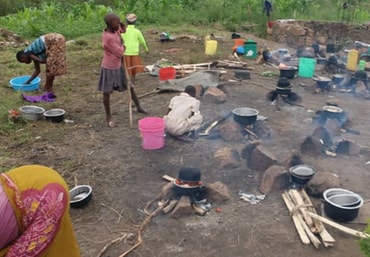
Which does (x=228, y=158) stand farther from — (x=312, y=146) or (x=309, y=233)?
(x=309, y=233)

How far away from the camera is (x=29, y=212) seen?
2.00m

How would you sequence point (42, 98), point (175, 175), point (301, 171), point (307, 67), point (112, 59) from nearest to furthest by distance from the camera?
point (301, 171) < point (175, 175) < point (112, 59) < point (42, 98) < point (307, 67)

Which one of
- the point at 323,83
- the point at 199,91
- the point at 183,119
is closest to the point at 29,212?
the point at 183,119

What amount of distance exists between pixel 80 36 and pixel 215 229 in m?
11.7

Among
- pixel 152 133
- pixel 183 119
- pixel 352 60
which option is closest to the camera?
pixel 152 133

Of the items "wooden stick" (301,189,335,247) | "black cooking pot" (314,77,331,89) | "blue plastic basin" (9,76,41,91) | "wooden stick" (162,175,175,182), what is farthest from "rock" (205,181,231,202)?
"blue plastic basin" (9,76,41,91)

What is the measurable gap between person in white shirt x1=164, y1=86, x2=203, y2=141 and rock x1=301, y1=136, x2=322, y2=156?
5.36ft

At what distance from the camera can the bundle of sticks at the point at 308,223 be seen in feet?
13.2

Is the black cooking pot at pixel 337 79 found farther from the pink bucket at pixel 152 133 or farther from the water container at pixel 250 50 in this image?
the pink bucket at pixel 152 133

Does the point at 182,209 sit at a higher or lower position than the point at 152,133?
lower

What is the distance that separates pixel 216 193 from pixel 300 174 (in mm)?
1014

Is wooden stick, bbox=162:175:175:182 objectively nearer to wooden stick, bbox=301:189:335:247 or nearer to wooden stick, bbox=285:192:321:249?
wooden stick, bbox=285:192:321:249

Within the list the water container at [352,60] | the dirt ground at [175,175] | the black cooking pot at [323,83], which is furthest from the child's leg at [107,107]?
the water container at [352,60]

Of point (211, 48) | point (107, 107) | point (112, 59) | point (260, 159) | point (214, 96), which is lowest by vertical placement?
point (260, 159)
